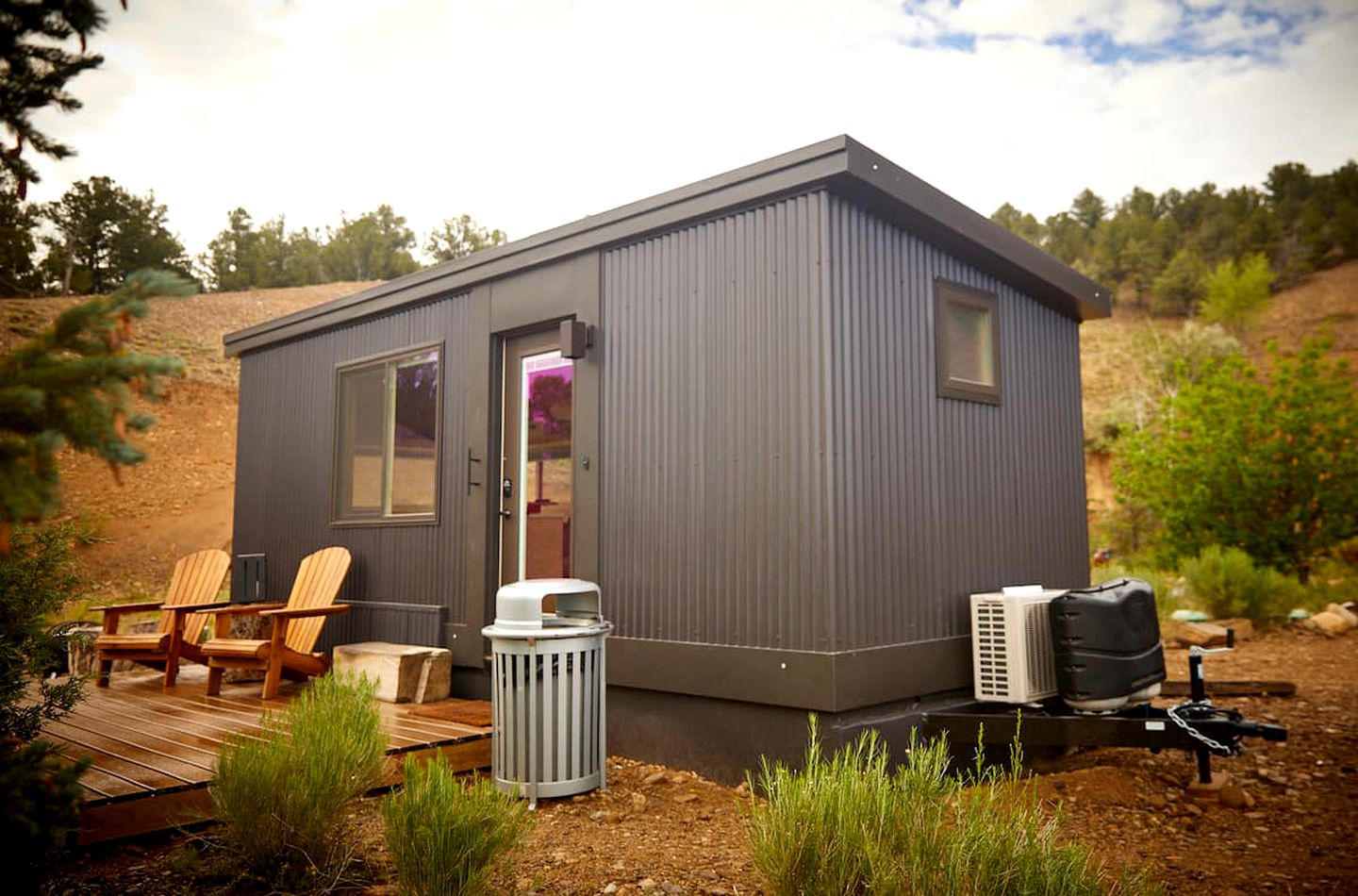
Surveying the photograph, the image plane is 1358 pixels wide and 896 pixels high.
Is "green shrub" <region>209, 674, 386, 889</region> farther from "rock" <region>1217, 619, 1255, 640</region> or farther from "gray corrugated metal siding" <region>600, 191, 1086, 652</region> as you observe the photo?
"rock" <region>1217, 619, 1255, 640</region>

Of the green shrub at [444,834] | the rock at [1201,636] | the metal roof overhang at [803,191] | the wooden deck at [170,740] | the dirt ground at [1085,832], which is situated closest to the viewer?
the green shrub at [444,834]

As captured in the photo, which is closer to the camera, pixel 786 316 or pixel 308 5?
pixel 786 316

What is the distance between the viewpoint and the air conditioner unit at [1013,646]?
4.26 metres

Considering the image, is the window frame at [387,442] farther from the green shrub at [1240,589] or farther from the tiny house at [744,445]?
the green shrub at [1240,589]


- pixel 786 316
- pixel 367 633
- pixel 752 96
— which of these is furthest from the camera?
pixel 752 96

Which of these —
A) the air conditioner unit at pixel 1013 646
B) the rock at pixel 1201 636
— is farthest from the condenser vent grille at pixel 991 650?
the rock at pixel 1201 636

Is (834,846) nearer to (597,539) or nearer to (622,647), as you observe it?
(622,647)

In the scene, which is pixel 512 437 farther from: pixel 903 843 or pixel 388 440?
pixel 903 843

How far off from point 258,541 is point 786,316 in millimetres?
5332

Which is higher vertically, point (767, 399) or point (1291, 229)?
point (1291, 229)

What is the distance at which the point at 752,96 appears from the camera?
2447 centimetres

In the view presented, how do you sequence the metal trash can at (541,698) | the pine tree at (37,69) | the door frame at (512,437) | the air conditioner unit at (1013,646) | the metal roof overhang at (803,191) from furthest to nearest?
the door frame at (512,437)
the air conditioner unit at (1013,646)
the metal roof overhang at (803,191)
the metal trash can at (541,698)
the pine tree at (37,69)

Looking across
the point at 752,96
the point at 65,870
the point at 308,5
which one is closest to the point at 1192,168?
the point at 752,96

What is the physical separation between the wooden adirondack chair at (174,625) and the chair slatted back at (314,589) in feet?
2.01
